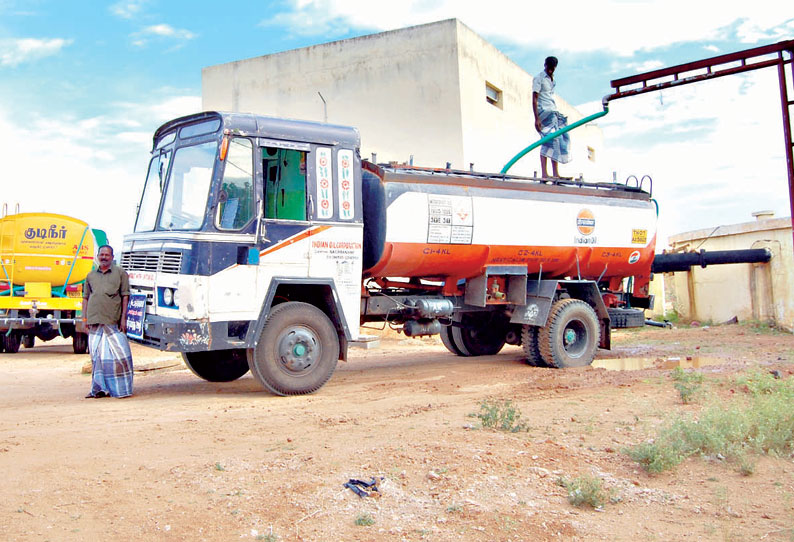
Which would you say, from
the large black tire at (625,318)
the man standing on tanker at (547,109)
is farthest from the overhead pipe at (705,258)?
the man standing on tanker at (547,109)

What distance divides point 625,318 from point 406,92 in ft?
28.8

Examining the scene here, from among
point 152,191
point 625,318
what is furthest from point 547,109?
point 152,191

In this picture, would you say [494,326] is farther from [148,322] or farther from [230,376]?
[148,322]

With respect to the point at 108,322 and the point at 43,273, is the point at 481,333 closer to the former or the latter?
the point at 108,322

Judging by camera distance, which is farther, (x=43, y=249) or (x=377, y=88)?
(x=377, y=88)

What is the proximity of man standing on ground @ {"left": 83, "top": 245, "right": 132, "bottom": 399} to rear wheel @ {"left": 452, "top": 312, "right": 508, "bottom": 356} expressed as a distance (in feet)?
19.1

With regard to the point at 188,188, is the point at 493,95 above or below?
above

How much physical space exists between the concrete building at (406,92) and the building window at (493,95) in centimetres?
3

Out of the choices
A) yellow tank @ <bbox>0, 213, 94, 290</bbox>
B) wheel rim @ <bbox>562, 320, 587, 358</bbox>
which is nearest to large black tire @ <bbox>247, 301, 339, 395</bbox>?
wheel rim @ <bbox>562, 320, 587, 358</bbox>

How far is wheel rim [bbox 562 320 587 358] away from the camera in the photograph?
1109 cm

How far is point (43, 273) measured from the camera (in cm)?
1380

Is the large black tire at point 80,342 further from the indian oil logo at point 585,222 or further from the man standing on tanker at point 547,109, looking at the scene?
the indian oil logo at point 585,222

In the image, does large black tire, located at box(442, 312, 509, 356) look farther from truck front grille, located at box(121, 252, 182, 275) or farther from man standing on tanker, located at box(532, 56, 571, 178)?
truck front grille, located at box(121, 252, 182, 275)

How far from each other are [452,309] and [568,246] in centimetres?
232
